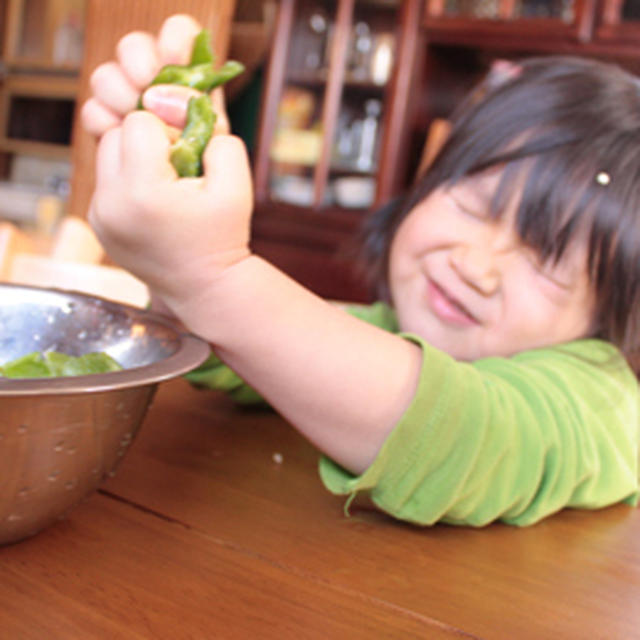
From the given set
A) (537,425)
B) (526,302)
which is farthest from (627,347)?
(537,425)

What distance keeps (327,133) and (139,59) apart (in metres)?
2.43

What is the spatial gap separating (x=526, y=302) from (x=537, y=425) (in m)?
0.18

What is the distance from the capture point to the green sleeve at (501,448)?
464mm

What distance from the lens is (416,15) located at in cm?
262

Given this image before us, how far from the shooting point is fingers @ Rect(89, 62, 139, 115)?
1.73ft

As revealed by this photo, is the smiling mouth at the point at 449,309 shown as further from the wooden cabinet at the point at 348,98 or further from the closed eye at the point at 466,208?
the wooden cabinet at the point at 348,98

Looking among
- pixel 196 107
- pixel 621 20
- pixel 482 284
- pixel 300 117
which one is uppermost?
pixel 621 20

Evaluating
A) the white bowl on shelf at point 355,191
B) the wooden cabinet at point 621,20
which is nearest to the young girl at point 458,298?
the wooden cabinet at point 621,20

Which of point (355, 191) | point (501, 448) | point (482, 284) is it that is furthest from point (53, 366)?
point (355, 191)

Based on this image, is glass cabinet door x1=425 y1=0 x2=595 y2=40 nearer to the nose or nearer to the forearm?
the nose

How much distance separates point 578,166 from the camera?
68 cm

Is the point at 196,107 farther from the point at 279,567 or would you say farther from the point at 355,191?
the point at 355,191

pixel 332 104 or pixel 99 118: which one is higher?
pixel 332 104

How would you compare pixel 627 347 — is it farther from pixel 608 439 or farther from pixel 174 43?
pixel 174 43
